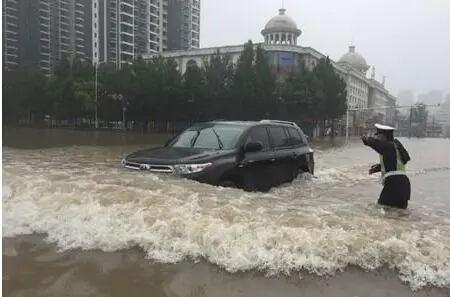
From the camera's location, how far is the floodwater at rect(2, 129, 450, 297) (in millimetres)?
3805

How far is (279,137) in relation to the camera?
29.7 ft

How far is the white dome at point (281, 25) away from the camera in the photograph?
8538 centimetres

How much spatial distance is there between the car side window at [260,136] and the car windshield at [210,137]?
0.19m

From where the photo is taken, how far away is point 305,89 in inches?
2058

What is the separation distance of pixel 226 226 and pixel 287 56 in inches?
2850

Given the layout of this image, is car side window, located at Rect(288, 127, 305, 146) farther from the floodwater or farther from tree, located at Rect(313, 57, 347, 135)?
tree, located at Rect(313, 57, 347, 135)

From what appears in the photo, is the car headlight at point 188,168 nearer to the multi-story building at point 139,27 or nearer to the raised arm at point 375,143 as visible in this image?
the raised arm at point 375,143

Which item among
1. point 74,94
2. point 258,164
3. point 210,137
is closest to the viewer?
point 258,164

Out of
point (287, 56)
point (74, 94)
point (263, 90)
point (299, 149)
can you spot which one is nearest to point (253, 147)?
point (299, 149)

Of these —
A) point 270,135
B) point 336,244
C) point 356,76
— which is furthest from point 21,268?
point 356,76

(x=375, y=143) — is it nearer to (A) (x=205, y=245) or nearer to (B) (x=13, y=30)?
(A) (x=205, y=245)

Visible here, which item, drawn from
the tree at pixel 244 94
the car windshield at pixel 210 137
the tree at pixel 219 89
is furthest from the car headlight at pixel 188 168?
the tree at pixel 219 89

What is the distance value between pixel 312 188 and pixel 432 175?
279 inches

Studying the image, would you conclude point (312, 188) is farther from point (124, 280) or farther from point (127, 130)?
point (127, 130)
